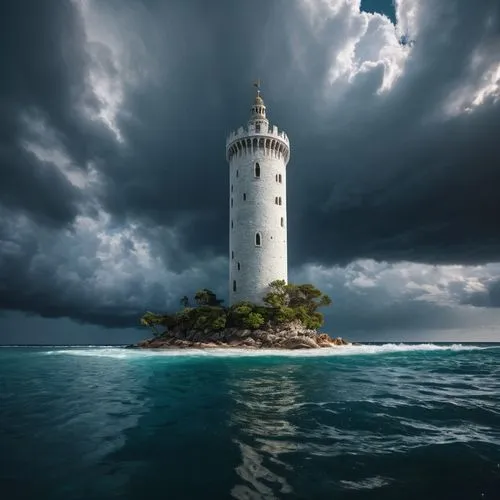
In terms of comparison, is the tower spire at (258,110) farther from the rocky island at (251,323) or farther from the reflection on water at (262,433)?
the reflection on water at (262,433)

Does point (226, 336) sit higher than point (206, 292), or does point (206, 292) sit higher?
point (206, 292)

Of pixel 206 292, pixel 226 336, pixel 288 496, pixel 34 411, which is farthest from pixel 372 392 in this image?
pixel 206 292

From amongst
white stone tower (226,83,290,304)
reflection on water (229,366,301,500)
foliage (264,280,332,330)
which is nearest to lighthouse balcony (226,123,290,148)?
white stone tower (226,83,290,304)

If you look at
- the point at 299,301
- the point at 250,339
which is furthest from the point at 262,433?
the point at 299,301

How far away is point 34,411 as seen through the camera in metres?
9.99

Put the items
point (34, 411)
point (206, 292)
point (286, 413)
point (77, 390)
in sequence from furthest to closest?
point (206, 292) < point (77, 390) < point (34, 411) < point (286, 413)

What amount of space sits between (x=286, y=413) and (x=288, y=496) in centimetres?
474

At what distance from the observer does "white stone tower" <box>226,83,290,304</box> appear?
5109cm

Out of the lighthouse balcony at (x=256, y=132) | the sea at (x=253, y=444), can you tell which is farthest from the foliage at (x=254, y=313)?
the sea at (x=253, y=444)

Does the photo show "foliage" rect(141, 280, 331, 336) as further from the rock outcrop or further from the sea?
the sea

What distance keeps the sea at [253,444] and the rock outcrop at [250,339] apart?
30762mm

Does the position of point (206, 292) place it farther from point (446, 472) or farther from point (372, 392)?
point (446, 472)

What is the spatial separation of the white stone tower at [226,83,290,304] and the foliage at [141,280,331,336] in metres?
2.63

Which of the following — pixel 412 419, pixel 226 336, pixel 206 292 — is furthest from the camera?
pixel 206 292
